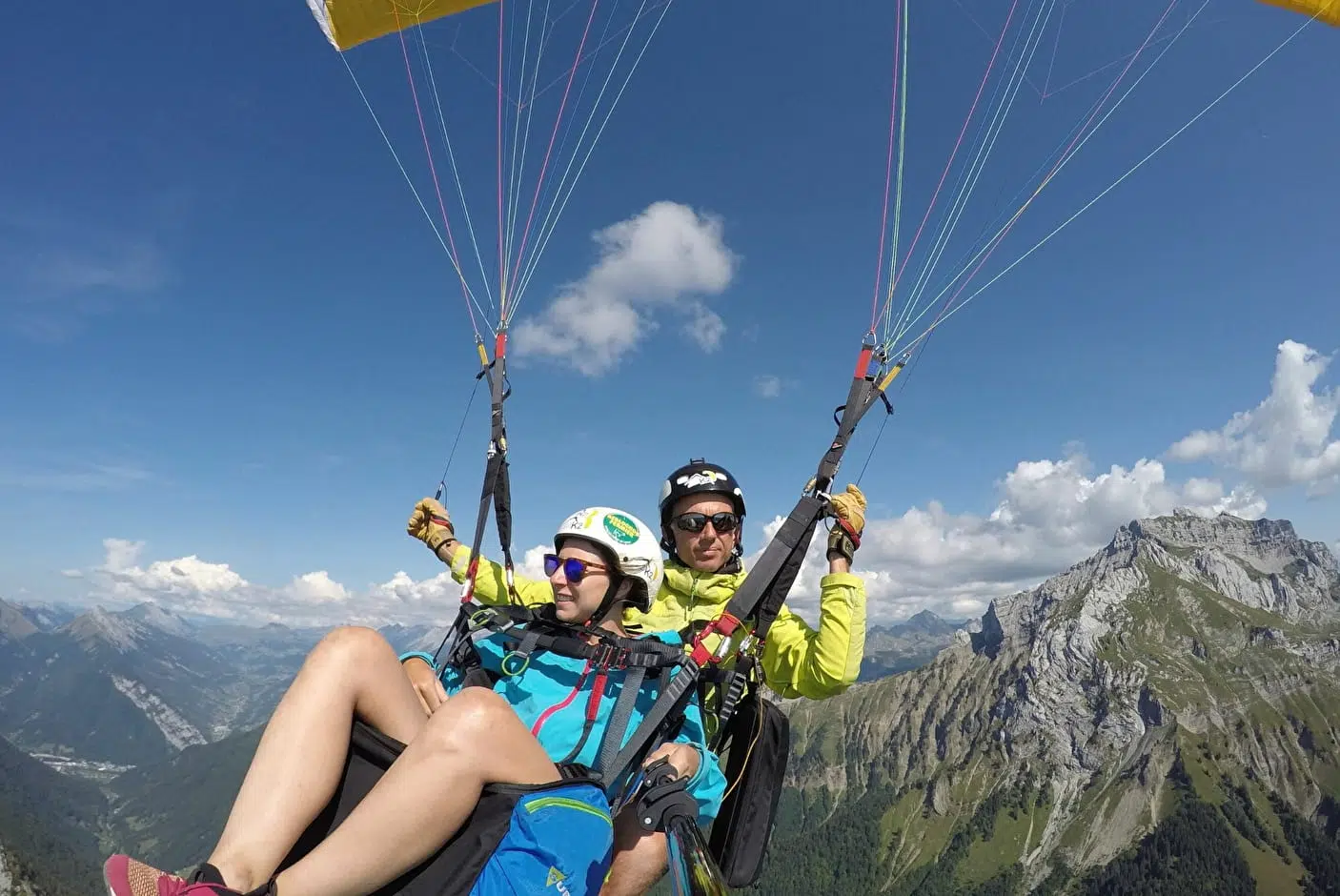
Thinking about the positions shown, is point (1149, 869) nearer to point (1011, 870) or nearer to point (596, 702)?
point (1011, 870)

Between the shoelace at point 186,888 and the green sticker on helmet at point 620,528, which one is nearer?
the shoelace at point 186,888

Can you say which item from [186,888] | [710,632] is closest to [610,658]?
[710,632]

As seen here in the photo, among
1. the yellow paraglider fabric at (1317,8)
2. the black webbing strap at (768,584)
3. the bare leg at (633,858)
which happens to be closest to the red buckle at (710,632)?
the black webbing strap at (768,584)

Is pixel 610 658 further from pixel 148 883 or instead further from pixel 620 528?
pixel 148 883

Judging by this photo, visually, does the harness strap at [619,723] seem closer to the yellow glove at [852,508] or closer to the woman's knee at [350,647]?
the woman's knee at [350,647]

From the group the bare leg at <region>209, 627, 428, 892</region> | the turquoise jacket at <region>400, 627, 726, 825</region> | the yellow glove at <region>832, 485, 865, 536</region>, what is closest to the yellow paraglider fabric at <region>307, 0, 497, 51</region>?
the yellow glove at <region>832, 485, 865, 536</region>

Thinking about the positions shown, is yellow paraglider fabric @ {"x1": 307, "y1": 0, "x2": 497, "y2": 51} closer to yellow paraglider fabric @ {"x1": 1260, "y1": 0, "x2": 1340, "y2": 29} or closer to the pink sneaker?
the pink sneaker

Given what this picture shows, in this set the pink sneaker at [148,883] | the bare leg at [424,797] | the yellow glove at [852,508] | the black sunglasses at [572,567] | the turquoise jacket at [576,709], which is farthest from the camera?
the yellow glove at [852,508]
